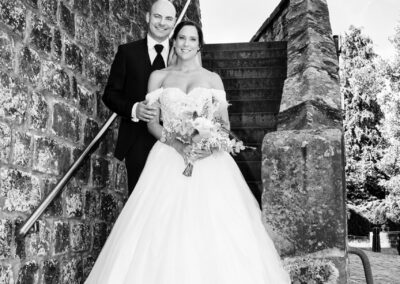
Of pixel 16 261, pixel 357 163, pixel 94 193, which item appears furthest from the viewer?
pixel 357 163

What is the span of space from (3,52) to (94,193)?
1.72m

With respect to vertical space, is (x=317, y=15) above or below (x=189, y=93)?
above

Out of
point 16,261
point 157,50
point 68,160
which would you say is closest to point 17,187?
point 16,261

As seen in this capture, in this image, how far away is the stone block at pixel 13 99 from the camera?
114 inches

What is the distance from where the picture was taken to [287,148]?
2.88 metres

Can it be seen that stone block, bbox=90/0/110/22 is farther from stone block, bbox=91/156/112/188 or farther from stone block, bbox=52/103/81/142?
stone block, bbox=91/156/112/188

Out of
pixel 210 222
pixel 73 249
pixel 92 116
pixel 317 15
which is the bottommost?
pixel 73 249

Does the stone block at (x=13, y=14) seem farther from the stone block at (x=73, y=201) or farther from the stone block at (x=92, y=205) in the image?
the stone block at (x=92, y=205)

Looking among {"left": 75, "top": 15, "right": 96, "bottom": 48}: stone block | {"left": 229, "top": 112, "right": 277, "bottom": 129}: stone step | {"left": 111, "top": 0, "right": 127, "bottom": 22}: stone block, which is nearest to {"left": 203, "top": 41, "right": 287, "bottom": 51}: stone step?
{"left": 111, "top": 0, "right": 127, "bottom": 22}: stone block

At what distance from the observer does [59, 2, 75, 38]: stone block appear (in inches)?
148

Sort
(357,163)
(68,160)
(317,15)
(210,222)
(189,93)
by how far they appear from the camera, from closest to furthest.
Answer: (210,222) < (189,93) < (68,160) < (317,15) < (357,163)

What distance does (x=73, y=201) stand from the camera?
3.86 metres

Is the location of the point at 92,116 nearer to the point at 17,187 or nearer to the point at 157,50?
the point at 157,50

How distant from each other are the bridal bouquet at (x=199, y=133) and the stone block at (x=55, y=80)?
3.34 feet
